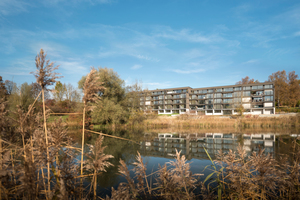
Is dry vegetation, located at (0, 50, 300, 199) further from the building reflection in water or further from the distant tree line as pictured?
the distant tree line

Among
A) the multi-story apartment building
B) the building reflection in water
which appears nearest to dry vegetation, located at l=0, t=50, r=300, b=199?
the building reflection in water

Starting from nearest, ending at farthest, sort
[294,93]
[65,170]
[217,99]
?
1. [65,170]
2. [294,93]
3. [217,99]

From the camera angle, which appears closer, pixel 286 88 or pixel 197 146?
pixel 197 146

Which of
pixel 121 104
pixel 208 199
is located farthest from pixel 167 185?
pixel 121 104

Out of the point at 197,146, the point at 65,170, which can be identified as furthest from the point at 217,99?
the point at 65,170

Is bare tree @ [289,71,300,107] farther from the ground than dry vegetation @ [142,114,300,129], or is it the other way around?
bare tree @ [289,71,300,107]

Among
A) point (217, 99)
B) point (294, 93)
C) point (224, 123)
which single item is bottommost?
point (224, 123)

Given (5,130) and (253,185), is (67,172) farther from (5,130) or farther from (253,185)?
(253,185)

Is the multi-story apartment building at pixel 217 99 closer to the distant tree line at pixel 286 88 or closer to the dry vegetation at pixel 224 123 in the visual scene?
the distant tree line at pixel 286 88

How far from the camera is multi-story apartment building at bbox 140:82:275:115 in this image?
2168 inches

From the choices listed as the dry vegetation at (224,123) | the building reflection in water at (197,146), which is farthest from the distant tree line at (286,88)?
the building reflection in water at (197,146)

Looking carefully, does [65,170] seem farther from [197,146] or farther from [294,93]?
[294,93]

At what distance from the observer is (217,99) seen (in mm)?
63938

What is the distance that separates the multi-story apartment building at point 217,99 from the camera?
55.1 metres
